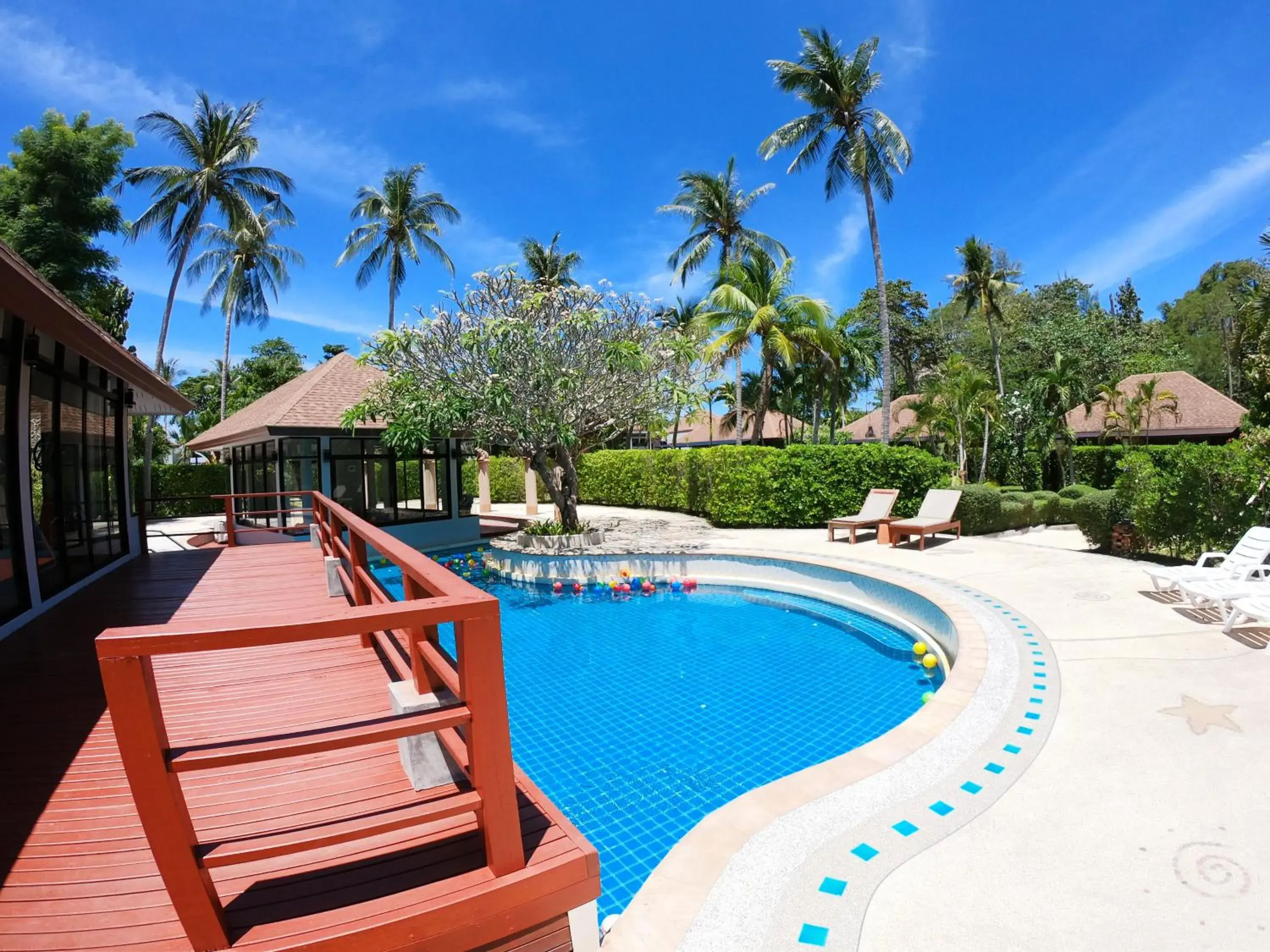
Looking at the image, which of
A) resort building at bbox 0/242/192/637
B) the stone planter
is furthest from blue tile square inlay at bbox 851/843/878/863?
the stone planter

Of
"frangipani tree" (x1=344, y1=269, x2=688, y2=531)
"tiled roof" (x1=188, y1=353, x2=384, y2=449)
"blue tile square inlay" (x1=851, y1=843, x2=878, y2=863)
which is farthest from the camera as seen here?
"tiled roof" (x1=188, y1=353, x2=384, y2=449)

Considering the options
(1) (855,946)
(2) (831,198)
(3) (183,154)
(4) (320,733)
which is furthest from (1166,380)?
(3) (183,154)

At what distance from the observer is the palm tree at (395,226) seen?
1192 inches

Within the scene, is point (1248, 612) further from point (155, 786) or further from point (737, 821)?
point (155, 786)

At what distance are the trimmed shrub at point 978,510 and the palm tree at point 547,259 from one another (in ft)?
86.5

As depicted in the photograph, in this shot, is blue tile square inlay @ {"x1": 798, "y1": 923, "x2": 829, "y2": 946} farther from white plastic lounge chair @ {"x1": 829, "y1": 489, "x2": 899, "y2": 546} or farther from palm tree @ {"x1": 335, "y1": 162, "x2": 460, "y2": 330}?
palm tree @ {"x1": 335, "y1": 162, "x2": 460, "y2": 330}

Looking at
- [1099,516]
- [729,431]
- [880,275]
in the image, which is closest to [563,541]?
[1099,516]

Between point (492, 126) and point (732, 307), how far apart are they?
33.0ft

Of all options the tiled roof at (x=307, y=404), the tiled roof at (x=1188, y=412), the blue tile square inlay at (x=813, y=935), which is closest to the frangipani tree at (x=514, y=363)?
the tiled roof at (x=307, y=404)

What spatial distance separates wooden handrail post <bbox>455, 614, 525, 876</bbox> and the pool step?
7.30 meters

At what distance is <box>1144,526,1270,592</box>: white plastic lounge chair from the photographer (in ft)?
24.2

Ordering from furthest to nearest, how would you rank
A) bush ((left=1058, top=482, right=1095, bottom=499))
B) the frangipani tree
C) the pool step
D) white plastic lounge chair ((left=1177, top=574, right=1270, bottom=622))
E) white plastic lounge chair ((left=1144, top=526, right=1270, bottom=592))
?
1. bush ((left=1058, top=482, right=1095, bottom=499))
2. the frangipani tree
3. the pool step
4. white plastic lounge chair ((left=1144, top=526, right=1270, bottom=592))
5. white plastic lounge chair ((left=1177, top=574, right=1270, bottom=622))

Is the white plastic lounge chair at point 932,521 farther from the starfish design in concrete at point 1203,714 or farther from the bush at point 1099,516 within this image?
the starfish design in concrete at point 1203,714

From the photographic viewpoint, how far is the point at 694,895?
9.78 feet
